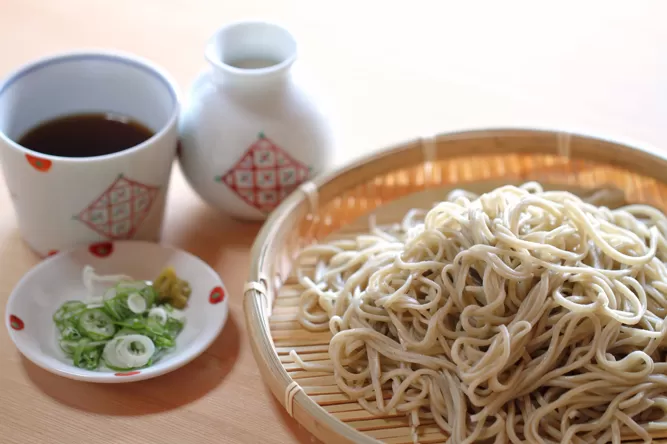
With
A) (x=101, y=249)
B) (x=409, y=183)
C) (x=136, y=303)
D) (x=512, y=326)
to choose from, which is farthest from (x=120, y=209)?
(x=512, y=326)

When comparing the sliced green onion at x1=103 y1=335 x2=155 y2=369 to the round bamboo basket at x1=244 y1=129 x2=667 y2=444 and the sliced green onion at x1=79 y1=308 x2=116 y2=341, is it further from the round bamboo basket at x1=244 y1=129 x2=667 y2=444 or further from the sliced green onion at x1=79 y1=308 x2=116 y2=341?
the round bamboo basket at x1=244 y1=129 x2=667 y2=444

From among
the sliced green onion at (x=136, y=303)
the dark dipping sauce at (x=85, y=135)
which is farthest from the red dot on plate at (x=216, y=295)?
the dark dipping sauce at (x=85, y=135)

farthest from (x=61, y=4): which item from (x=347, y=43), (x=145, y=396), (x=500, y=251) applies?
(x=500, y=251)

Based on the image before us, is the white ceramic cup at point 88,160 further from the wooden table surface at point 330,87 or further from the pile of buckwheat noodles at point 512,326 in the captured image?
the pile of buckwheat noodles at point 512,326

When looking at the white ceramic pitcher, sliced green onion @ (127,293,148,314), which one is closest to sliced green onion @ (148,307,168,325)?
sliced green onion @ (127,293,148,314)

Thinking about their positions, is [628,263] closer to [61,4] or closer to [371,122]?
[371,122]

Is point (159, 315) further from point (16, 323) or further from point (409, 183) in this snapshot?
point (409, 183)
